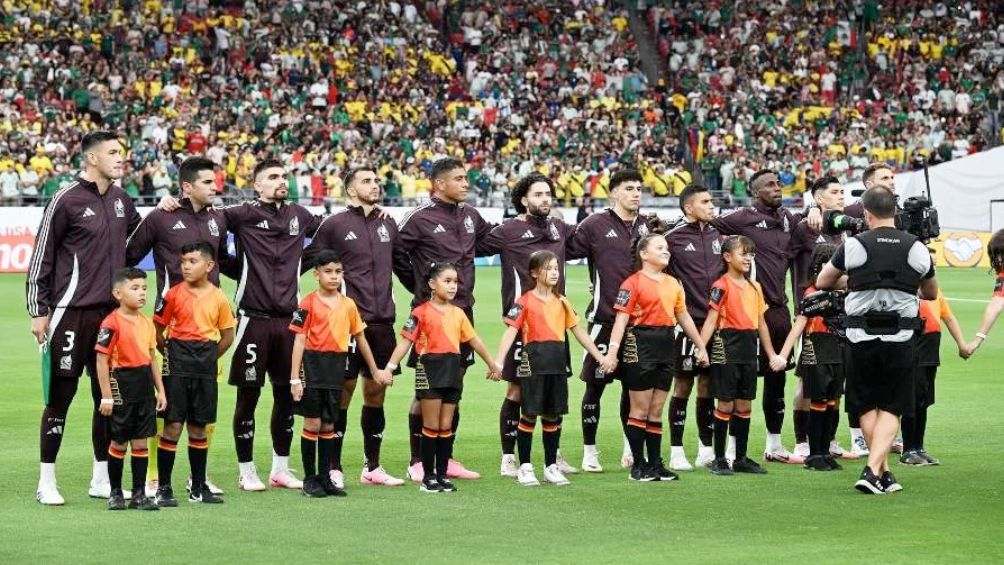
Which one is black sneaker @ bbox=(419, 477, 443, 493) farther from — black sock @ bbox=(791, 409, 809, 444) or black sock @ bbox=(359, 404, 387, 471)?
black sock @ bbox=(791, 409, 809, 444)

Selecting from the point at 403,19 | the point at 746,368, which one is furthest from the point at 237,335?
the point at 403,19

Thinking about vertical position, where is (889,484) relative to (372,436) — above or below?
below

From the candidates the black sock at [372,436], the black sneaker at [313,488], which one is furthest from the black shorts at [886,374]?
the black sneaker at [313,488]

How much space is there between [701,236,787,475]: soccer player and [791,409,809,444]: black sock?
0.74m

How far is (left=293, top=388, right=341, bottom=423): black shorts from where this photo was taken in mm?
11344

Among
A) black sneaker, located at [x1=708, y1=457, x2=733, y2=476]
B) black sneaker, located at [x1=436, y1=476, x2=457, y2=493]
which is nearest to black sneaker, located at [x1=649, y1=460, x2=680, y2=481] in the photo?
black sneaker, located at [x1=708, y1=457, x2=733, y2=476]

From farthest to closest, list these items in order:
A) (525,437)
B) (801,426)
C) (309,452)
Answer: (801,426), (525,437), (309,452)

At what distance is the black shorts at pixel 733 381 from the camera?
1236 cm

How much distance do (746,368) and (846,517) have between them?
234 cm

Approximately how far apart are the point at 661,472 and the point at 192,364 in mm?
3621

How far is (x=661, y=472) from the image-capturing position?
39.0 feet

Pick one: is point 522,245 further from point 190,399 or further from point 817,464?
point 190,399

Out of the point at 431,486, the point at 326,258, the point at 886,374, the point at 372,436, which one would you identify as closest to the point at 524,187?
the point at 326,258

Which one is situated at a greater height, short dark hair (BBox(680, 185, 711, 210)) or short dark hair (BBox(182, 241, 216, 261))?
short dark hair (BBox(680, 185, 711, 210))
